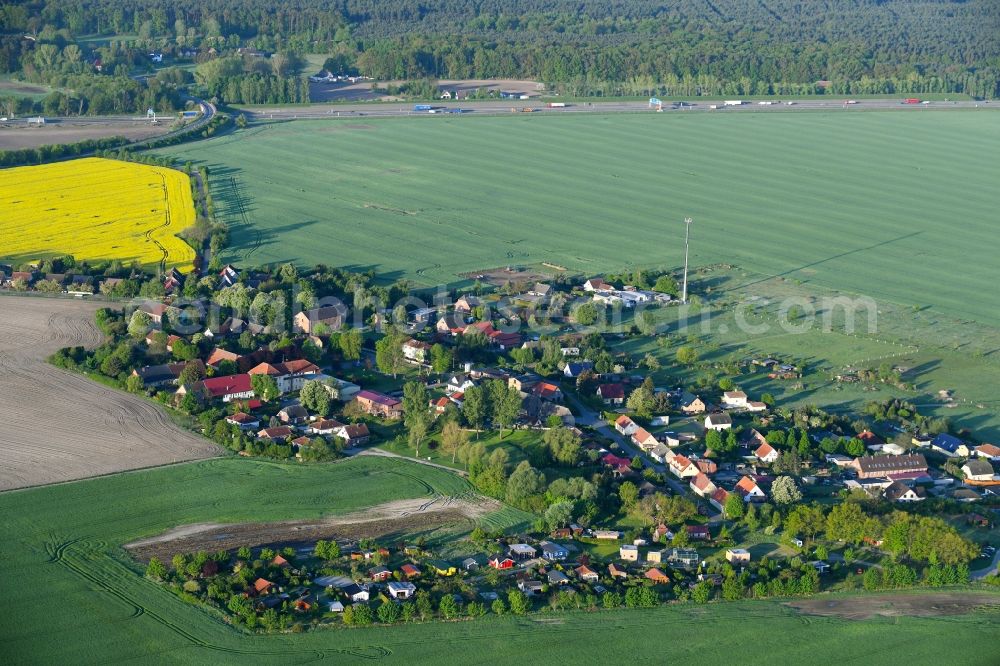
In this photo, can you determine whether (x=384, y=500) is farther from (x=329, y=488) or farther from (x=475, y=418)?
(x=475, y=418)

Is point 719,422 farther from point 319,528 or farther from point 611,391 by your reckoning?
point 319,528

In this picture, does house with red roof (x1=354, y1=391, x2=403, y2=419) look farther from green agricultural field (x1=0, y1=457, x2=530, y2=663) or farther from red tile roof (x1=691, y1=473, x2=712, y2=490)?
red tile roof (x1=691, y1=473, x2=712, y2=490)

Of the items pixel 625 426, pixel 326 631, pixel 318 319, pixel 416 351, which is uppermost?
pixel 318 319

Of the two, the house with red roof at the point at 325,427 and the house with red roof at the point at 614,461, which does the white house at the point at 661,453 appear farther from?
the house with red roof at the point at 325,427

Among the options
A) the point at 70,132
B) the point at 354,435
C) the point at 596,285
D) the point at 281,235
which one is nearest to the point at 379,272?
the point at 281,235

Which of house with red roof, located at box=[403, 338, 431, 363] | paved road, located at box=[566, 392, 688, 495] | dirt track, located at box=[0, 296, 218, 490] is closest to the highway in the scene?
dirt track, located at box=[0, 296, 218, 490]
